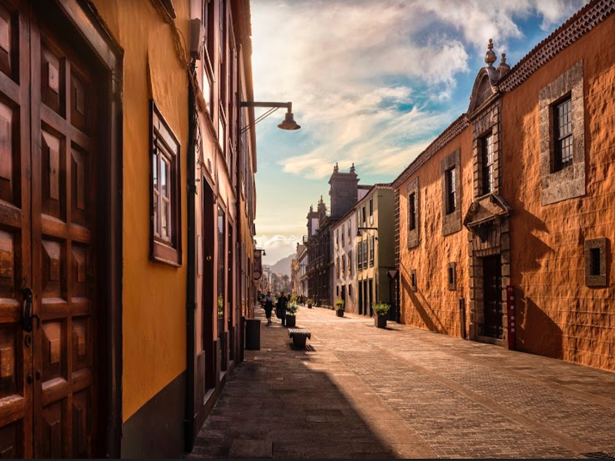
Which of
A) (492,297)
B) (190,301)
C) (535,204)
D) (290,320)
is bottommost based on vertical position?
(290,320)

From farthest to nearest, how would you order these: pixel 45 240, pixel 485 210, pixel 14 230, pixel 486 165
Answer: pixel 486 165 < pixel 485 210 < pixel 45 240 < pixel 14 230

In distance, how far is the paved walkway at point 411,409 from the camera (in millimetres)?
6070

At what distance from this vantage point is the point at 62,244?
2.73m

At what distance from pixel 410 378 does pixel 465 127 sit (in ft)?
38.4

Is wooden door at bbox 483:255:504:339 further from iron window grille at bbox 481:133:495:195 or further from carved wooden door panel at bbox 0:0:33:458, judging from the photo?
carved wooden door panel at bbox 0:0:33:458

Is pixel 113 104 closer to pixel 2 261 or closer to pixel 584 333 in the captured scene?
pixel 2 261

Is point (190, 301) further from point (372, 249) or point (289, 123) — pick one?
point (372, 249)

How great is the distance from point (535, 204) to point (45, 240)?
14218 mm

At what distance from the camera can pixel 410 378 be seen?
1092 cm

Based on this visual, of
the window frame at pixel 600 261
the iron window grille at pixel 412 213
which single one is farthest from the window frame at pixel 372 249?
the window frame at pixel 600 261

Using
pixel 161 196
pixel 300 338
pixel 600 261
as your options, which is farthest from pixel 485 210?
pixel 161 196

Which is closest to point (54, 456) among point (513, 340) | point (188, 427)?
point (188, 427)

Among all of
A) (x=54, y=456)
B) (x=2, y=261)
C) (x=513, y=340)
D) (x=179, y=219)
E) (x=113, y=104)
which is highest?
(x=113, y=104)

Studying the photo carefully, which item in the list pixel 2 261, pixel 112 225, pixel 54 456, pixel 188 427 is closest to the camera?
pixel 2 261
